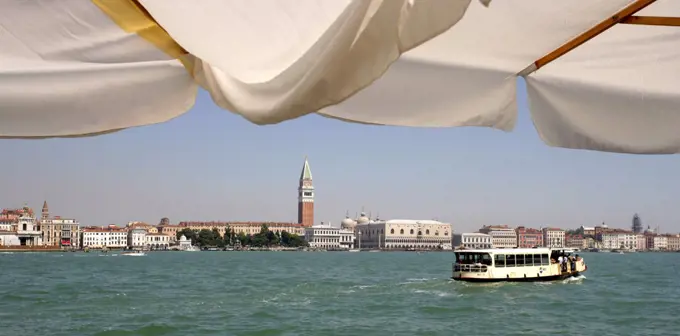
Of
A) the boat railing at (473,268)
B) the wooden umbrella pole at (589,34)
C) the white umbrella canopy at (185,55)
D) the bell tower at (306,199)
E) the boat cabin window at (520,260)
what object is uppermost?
the bell tower at (306,199)

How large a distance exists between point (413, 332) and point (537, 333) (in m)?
2.25

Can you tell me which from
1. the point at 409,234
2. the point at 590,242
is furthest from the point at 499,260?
the point at 590,242

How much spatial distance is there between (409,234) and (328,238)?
44.4 ft

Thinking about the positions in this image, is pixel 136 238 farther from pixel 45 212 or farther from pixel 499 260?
pixel 499 260

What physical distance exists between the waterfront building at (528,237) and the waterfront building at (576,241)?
272 inches

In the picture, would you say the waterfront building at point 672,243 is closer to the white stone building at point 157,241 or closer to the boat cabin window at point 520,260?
the white stone building at point 157,241

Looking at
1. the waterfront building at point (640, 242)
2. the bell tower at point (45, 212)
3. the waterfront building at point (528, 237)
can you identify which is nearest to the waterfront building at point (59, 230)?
the bell tower at point (45, 212)

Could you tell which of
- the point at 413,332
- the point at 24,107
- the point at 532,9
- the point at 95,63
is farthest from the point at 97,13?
the point at 413,332

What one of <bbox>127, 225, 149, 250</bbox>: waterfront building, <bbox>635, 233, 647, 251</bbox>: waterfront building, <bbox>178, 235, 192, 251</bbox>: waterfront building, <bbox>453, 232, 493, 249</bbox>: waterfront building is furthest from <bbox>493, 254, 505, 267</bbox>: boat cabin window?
<bbox>635, 233, 647, 251</bbox>: waterfront building

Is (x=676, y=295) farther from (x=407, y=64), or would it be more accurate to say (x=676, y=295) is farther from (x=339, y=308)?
(x=407, y=64)

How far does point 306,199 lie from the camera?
128m

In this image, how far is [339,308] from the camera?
55.1 feet

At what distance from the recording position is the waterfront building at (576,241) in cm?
12694

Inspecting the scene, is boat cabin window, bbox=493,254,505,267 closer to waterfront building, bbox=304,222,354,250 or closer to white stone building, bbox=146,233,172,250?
waterfront building, bbox=304,222,354,250
